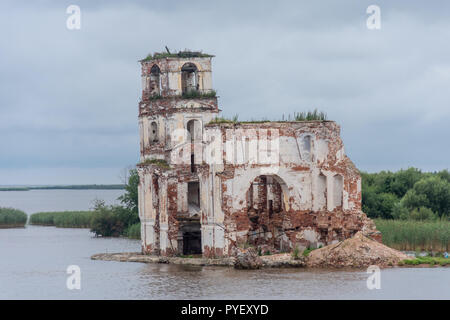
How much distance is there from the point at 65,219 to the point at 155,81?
3442cm

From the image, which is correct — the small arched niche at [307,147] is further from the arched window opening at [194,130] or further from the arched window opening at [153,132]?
the arched window opening at [153,132]

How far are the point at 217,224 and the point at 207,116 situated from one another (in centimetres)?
704

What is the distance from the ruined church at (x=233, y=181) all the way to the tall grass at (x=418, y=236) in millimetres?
4158

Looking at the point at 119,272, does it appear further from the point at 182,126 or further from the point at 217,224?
the point at 182,126

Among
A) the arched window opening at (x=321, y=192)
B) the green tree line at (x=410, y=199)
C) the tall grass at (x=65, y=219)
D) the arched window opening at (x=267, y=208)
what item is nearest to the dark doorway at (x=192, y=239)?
the arched window opening at (x=267, y=208)

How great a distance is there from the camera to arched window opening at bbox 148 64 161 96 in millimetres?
54000

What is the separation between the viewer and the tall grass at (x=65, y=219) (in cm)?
8469

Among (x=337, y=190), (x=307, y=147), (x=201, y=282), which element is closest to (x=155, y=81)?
(x=307, y=147)

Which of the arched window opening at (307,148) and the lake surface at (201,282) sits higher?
→ the arched window opening at (307,148)

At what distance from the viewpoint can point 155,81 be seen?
178 ft

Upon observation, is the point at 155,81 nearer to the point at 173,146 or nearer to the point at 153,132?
the point at 153,132
